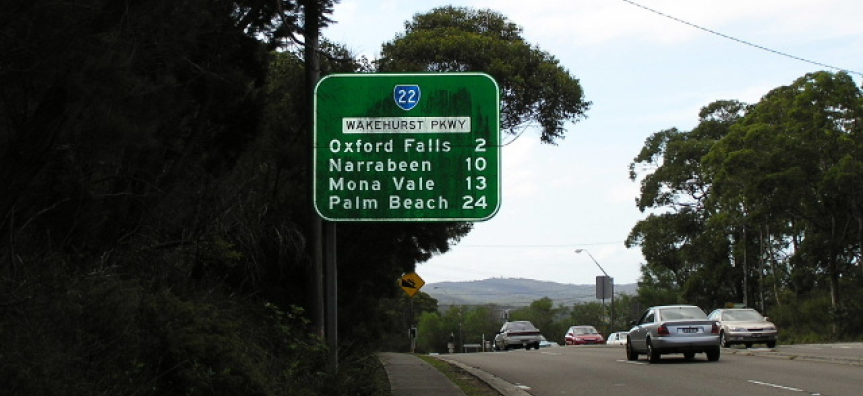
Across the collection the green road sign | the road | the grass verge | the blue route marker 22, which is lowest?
the grass verge

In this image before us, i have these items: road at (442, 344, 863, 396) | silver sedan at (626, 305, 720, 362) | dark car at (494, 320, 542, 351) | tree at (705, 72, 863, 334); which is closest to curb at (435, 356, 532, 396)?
road at (442, 344, 863, 396)

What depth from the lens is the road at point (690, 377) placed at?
16.5m

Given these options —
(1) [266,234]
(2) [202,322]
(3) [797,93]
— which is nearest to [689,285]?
(3) [797,93]

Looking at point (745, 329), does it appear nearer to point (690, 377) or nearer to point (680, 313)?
point (680, 313)

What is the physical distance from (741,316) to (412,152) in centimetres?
2544

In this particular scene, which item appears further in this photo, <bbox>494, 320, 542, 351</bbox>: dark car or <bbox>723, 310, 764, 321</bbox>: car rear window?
<bbox>494, 320, 542, 351</bbox>: dark car

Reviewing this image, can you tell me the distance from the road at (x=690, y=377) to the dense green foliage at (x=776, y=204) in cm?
2197

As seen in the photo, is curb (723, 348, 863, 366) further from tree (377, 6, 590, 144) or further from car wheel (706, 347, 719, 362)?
tree (377, 6, 590, 144)

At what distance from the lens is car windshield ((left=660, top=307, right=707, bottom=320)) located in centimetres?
2470

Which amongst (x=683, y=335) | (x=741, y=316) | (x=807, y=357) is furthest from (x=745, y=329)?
(x=683, y=335)

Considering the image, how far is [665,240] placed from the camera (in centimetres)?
6309

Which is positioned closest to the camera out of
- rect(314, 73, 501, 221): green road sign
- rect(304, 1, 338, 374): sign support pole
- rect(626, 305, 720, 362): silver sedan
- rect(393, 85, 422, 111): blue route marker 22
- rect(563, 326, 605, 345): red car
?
rect(314, 73, 501, 221): green road sign

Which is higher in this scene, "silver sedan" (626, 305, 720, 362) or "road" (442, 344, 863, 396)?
"silver sedan" (626, 305, 720, 362)

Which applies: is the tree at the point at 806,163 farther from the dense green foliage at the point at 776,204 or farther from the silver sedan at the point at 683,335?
the silver sedan at the point at 683,335
